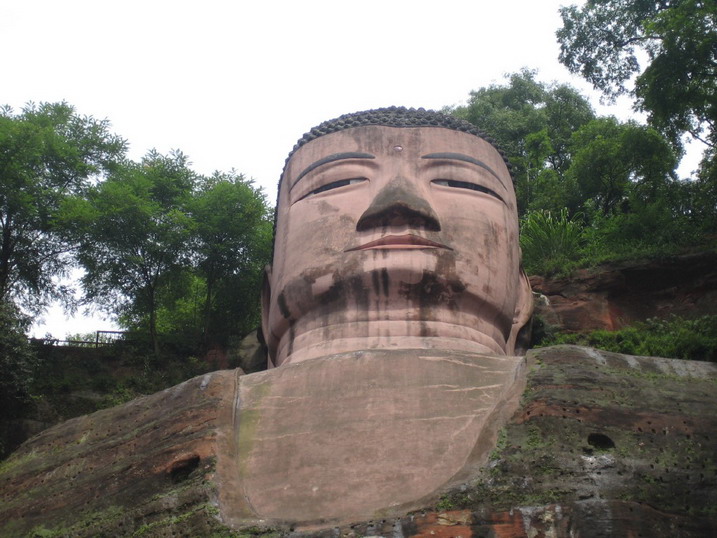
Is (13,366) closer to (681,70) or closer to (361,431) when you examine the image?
(361,431)

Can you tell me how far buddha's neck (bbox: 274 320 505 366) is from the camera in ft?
27.0

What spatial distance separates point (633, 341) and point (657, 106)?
328 centimetres

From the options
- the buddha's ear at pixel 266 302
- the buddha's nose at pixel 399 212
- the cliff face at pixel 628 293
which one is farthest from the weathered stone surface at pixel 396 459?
the cliff face at pixel 628 293

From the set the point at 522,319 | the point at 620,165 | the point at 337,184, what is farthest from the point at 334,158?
the point at 620,165

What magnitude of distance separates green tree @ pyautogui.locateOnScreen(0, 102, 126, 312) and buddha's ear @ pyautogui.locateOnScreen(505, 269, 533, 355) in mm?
6451

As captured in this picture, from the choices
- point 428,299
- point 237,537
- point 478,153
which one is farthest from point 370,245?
point 237,537

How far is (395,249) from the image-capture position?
8.60 metres

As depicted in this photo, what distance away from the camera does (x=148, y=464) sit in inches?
264

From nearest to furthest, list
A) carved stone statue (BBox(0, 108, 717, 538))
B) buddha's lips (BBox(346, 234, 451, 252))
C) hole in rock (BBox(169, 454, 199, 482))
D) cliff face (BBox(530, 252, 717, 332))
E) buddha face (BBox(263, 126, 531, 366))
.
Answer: carved stone statue (BBox(0, 108, 717, 538)), hole in rock (BBox(169, 454, 199, 482)), buddha face (BBox(263, 126, 531, 366)), buddha's lips (BBox(346, 234, 451, 252)), cliff face (BBox(530, 252, 717, 332))

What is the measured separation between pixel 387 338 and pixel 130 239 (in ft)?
20.4

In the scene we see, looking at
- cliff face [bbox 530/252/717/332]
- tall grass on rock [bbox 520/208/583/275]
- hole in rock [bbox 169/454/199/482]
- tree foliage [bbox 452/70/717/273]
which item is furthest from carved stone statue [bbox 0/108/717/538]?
tree foliage [bbox 452/70/717/273]

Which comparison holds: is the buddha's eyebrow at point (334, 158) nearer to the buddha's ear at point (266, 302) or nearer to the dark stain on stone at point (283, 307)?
the buddha's ear at point (266, 302)

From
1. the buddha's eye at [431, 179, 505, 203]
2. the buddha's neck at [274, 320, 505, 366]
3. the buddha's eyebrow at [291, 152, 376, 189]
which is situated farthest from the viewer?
the buddha's eyebrow at [291, 152, 376, 189]

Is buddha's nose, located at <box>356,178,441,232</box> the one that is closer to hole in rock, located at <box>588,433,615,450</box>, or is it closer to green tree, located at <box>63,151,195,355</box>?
hole in rock, located at <box>588,433,615,450</box>
